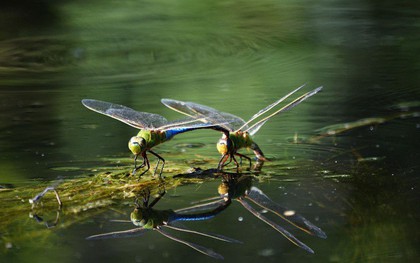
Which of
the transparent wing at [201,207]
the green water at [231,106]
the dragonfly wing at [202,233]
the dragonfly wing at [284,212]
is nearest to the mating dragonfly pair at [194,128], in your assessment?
the green water at [231,106]

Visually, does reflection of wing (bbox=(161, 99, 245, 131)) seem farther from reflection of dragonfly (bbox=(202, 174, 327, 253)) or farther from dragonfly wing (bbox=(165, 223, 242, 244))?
dragonfly wing (bbox=(165, 223, 242, 244))

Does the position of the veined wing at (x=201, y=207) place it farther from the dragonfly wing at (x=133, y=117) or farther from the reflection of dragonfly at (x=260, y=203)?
the dragonfly wing at (x=133, y=117)

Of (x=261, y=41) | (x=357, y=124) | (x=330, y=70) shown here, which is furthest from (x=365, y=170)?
(x=261, y=41)

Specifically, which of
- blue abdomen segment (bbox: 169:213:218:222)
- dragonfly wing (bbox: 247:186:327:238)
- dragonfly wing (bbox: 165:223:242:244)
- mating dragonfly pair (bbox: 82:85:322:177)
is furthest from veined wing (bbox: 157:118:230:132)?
dragonfly wing (bbox: 165:223:242:244)

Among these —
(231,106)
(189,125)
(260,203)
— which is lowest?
(231,106)

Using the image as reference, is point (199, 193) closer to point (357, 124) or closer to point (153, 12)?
point (357, 124)

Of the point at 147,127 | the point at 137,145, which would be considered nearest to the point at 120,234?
the point at 137,145

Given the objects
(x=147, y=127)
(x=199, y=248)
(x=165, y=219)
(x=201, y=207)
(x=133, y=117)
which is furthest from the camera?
(x=133, y=117)

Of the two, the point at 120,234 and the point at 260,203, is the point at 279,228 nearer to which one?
the point at 260,203
